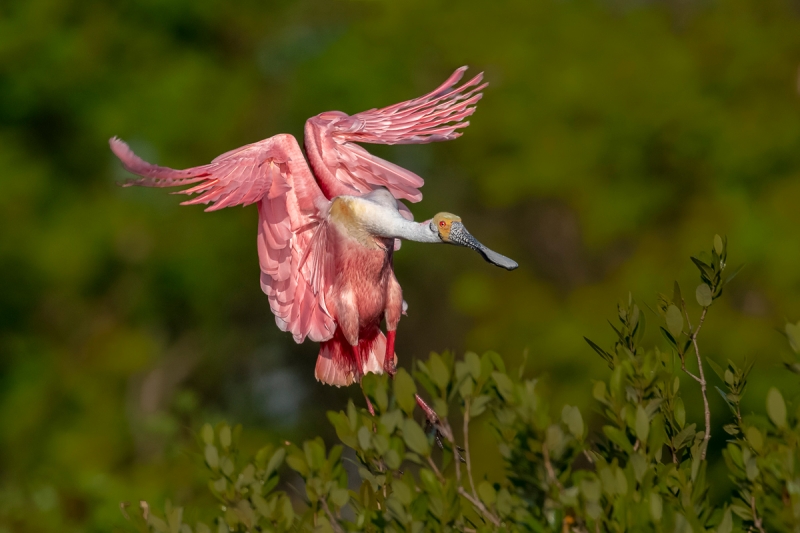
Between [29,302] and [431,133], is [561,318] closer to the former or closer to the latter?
[29,302]

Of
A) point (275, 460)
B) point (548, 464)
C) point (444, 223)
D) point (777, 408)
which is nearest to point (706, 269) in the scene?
point (777, 408)

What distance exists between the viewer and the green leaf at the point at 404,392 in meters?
3.62

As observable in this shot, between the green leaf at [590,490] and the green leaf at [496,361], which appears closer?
the green leaf at [590,490]

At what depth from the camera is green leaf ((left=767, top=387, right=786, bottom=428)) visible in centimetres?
359

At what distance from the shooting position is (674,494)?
3797 millimetres

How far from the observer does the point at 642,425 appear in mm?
3656

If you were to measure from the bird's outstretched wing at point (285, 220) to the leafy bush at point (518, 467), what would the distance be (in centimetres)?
45

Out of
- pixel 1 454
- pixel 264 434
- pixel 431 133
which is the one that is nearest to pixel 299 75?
pixel 264 434

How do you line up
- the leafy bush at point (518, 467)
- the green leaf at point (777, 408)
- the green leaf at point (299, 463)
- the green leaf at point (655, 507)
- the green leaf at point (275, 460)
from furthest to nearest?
the green leaf at point (275, 460) < the green leaf at point (299, 463) < the green leaf at point (777, 408) < the leafy bush at point (518, 467) < the green leaf at point (655, 507)

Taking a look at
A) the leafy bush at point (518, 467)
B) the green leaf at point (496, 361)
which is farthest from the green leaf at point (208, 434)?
the green leaf at point (496, 361)

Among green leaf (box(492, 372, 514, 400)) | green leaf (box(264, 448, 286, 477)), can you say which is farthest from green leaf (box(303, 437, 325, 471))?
green leaf (box(492, 372, 514, 400))

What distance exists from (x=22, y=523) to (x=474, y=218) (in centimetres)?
856

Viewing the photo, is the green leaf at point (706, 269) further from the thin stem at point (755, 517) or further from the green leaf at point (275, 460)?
the green leaf at point (275, 460)

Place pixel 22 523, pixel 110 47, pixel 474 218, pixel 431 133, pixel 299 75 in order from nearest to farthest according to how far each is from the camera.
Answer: pixel 431 133
pixel 22 523
pixel 474 218
pixel 299 75
pixel 110 47
